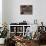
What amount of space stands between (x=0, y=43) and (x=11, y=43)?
353 mm

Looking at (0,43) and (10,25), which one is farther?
(10,25)

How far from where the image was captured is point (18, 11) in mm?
6730

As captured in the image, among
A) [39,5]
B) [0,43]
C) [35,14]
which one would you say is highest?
[39,5]

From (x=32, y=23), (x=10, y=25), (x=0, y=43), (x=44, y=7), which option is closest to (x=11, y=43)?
(x=0, y=43)

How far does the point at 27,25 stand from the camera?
639 centimetres

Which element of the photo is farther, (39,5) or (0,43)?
(39,5)

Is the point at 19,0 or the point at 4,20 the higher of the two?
the point at 19,0

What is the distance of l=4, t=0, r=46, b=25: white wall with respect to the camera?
6680 millimetres

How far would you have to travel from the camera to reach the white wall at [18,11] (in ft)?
21.9

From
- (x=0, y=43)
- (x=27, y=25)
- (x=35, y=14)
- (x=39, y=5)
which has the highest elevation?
(x=39, y=5)

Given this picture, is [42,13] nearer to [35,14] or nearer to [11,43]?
[35,14]

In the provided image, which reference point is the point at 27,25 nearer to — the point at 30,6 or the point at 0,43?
the point at 30,6

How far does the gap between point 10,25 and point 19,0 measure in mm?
1318

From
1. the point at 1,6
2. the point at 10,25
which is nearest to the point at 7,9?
the point at 1,6
